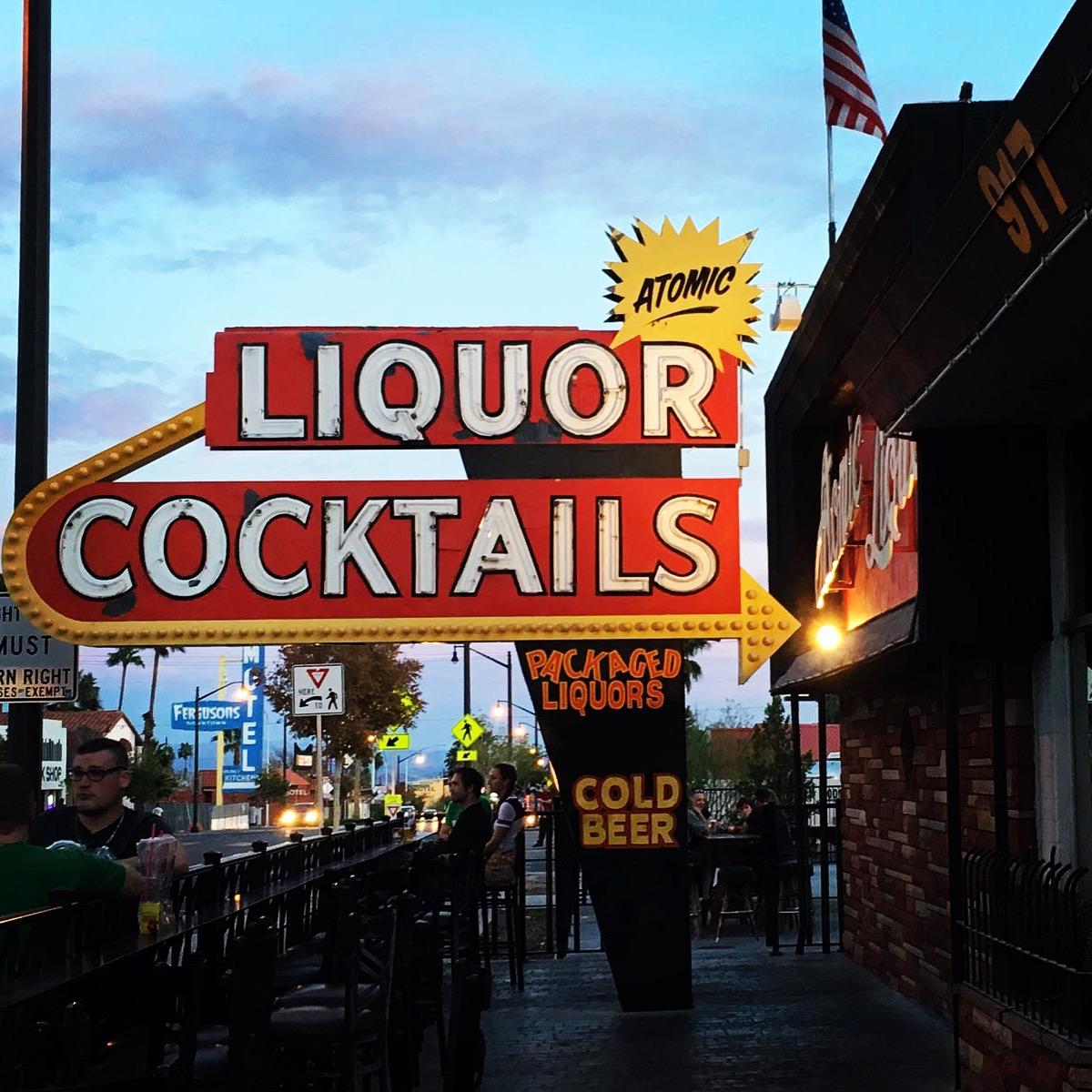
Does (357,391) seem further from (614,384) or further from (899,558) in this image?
(899,558)

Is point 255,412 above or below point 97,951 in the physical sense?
above

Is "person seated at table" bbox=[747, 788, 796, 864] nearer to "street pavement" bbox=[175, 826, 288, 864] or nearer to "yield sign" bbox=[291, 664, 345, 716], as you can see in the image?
"yield sign" bbox=[291, 664, 345, 716]

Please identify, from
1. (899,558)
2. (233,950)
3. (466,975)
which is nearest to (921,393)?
(899,558)

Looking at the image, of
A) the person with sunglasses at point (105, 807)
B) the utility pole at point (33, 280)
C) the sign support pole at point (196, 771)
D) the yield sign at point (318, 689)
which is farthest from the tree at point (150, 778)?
the person with sunglasses at point (105, 807)

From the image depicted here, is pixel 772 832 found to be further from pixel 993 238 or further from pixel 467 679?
pixel 467 679

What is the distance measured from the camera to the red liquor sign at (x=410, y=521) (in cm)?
1083

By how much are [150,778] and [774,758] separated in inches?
1554

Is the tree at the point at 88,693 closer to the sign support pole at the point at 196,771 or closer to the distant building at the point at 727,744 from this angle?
the sign support pole at the point at 196,771

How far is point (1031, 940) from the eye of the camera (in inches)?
269

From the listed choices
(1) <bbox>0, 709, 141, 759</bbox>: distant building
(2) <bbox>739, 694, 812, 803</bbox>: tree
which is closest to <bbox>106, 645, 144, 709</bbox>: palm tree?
(1) <bbox>0, 709, 141, 759</bbox>: distant building

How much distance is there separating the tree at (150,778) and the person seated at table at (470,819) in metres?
53.5

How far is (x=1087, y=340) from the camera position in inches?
249

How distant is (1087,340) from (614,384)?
17.2ft

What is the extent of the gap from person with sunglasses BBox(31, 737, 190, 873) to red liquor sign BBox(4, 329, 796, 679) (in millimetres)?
3052
